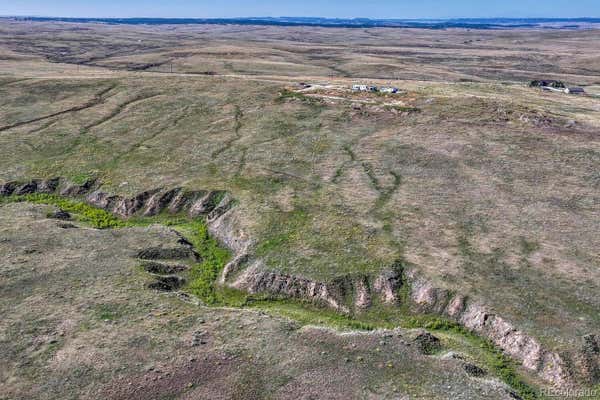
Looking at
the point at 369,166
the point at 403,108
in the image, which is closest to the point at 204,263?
the point at 369,166

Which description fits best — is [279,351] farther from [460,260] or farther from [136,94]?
[136,94]

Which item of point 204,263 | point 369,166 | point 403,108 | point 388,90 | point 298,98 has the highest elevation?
point 388,90

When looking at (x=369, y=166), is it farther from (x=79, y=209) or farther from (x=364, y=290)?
(x=79, y=209)

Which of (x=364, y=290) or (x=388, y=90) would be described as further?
(x=388, y=90)

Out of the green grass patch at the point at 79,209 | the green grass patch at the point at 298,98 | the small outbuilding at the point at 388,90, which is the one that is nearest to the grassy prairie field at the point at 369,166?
the green grass patch at the point at 298,98

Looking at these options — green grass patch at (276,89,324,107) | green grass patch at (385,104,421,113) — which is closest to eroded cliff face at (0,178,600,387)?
green grass patch at (276,89,324,107)

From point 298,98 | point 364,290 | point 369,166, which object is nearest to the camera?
point 364,290

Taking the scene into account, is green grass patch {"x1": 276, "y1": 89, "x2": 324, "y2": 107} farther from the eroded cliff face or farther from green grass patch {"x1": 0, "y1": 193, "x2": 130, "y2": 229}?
green grass patch {"x1": 0, "y1": 193, "x2": 130, "y2": 229}
